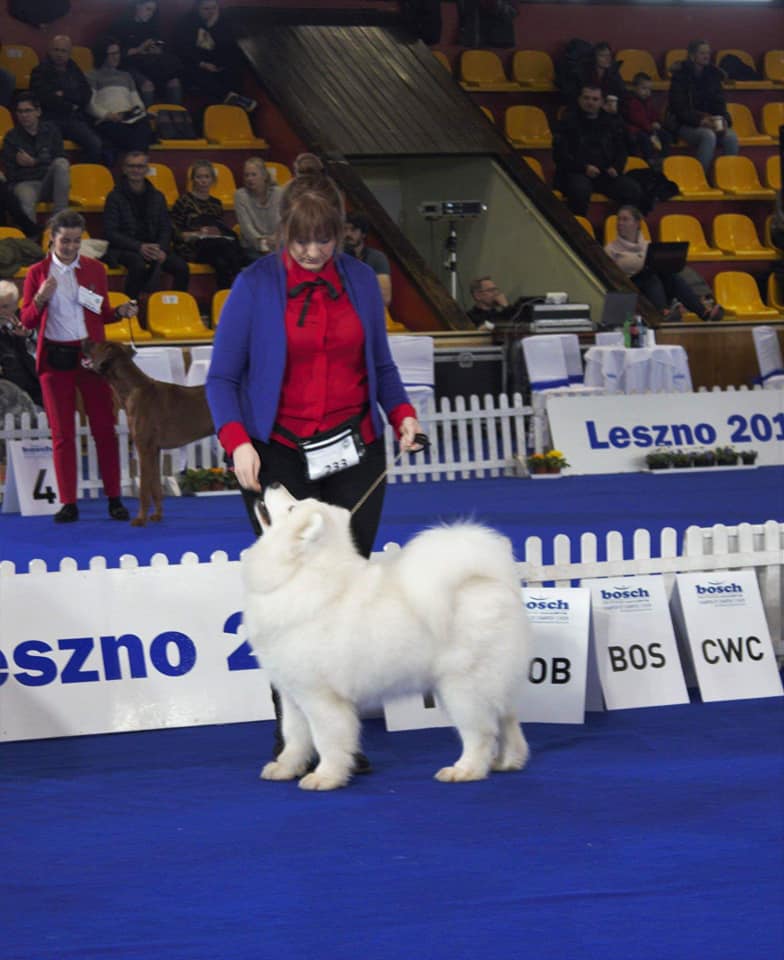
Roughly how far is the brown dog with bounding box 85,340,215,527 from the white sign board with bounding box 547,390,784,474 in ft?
9.81

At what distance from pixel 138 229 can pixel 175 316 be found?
878mm

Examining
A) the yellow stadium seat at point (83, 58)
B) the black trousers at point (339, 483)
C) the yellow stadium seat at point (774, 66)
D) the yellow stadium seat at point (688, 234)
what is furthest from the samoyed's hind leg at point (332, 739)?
the yellow stadium seat at point (774, 66)

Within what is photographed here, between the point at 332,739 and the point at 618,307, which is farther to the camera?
the point at 618,307

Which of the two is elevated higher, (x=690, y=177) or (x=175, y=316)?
(x=690, y=177)

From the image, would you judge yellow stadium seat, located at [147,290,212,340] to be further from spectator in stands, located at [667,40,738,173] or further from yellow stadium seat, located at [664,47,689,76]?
yellow stadium seat, located at [664,47,689,76]

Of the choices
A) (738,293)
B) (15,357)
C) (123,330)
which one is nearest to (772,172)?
(738,293)

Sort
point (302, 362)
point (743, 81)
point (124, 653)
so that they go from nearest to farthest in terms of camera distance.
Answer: point (302, 362) → point (124, 653) → point (743, 81)

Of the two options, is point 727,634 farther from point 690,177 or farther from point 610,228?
point 690,177

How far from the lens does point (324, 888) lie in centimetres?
299

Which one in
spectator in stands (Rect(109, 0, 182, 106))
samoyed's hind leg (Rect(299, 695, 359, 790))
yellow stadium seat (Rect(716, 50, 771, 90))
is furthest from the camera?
yellow stadium seat (Rect(716, 50, 771, 90))

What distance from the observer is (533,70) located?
17.1m

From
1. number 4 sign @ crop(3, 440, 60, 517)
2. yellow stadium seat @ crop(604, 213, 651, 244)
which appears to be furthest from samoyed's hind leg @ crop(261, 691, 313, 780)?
yellow stadium seat @ crop(604, 213, 651, 244)

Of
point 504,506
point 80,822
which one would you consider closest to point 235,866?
point 80,822

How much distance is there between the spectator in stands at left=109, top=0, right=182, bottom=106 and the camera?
14.8 metres
